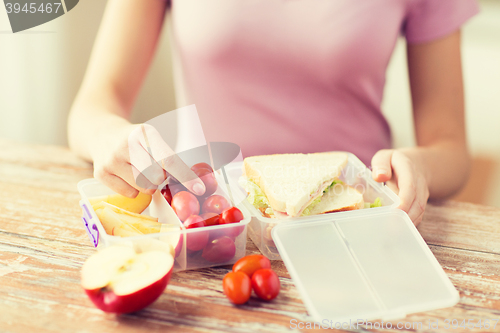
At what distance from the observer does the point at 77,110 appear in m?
1.14

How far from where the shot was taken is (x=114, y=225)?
0.74 metres

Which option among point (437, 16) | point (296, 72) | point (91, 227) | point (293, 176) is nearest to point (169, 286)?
point (91, 227)

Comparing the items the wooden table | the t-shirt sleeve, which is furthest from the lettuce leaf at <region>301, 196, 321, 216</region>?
the t-shirt sleeve

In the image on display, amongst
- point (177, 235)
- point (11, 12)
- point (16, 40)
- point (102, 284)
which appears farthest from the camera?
point (16, 40)

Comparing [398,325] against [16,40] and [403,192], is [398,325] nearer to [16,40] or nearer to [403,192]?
[403,192]

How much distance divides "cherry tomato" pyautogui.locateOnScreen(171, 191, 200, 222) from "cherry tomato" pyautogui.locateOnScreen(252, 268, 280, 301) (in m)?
0.18

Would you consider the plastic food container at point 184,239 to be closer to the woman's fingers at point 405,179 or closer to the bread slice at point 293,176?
the bread slice at point 293,176

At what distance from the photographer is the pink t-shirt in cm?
117

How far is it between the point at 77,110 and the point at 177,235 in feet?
1.98

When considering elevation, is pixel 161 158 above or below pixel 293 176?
above

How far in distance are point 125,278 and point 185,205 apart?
0.21 m

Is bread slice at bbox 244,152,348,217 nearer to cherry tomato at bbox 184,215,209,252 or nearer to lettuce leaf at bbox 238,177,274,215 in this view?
lettuce leaf at bbox 238,177,274,215

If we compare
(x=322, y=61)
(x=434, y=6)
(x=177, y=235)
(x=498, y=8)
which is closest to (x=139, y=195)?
(x=177, y=235)

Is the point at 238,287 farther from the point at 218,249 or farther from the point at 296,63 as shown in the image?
the point at 296,63
